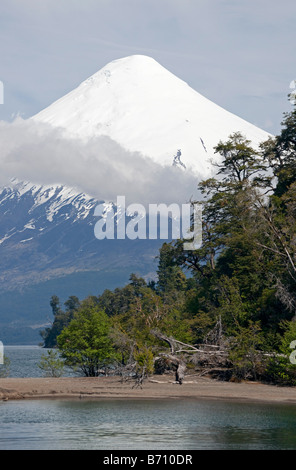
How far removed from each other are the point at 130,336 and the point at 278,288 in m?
10.6

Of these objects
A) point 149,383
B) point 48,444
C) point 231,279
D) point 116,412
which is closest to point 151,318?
point 231,279

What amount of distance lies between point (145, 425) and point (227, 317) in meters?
20.6

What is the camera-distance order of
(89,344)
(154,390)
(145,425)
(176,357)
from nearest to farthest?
(145,425) < (154,390) < (176,357) < (89,344)

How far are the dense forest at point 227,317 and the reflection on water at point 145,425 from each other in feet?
24.3

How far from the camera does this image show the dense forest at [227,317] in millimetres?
46438

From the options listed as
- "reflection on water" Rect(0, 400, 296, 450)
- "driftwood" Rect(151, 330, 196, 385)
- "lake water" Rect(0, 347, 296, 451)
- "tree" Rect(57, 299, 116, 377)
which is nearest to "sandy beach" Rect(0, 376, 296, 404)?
"driftwood" Rect(151, 330, 196, 385)

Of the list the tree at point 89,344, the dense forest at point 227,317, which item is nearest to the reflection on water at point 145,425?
the dense forest at point 227,317

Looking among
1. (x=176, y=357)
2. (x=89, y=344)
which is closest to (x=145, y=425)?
(x=176, y=357)

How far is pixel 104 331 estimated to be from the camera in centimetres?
5128

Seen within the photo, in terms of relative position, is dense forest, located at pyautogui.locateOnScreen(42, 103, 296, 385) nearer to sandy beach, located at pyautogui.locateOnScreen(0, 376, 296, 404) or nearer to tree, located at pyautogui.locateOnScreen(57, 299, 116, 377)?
tree, located at pyautogui.locateOnScreen(57, 299, 116, 377)

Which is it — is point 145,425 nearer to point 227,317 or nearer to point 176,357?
point 176,357

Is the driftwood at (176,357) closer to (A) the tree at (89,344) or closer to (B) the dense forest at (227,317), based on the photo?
(B) the dense forest at (227,317)

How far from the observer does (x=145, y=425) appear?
103 ft
